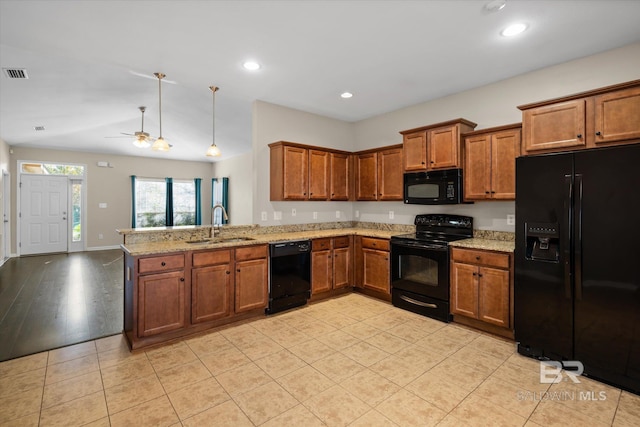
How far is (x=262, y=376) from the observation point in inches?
95.6

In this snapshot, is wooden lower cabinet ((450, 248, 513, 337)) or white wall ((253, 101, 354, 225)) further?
white wall ((253, 101, 354, 225))

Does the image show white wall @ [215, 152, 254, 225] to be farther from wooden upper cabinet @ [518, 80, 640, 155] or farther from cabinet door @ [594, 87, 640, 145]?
cabinet door @ [594, 87, 640, 145]

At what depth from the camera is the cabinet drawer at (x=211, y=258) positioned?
3176mm

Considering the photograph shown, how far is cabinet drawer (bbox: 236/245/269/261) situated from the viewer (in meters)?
3.48

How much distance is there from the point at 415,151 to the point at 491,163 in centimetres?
94

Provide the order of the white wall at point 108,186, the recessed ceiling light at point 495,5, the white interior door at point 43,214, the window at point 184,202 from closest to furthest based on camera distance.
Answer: the recessed ceiling light at point 495,5 → the white interior door at point 43,214 → the white wall at point 108,186 → the window at point 184,202

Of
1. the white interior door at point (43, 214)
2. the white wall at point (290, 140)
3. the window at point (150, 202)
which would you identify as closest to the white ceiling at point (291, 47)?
the white wall at point (290, 140)

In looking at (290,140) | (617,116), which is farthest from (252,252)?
(617,116)

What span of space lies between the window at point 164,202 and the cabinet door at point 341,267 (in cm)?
689

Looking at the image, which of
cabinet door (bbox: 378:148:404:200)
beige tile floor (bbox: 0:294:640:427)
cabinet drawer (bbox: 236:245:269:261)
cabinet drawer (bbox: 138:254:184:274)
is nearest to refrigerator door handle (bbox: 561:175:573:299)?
beige tile floor (bbox: 0:294:640:427)

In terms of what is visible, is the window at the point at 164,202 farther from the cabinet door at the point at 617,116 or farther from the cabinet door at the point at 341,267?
the cabinet door at the point at 617,116

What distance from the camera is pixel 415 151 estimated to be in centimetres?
407

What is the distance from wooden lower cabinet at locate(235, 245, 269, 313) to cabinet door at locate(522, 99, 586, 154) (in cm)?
297

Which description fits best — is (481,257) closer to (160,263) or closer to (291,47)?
(291,47)
